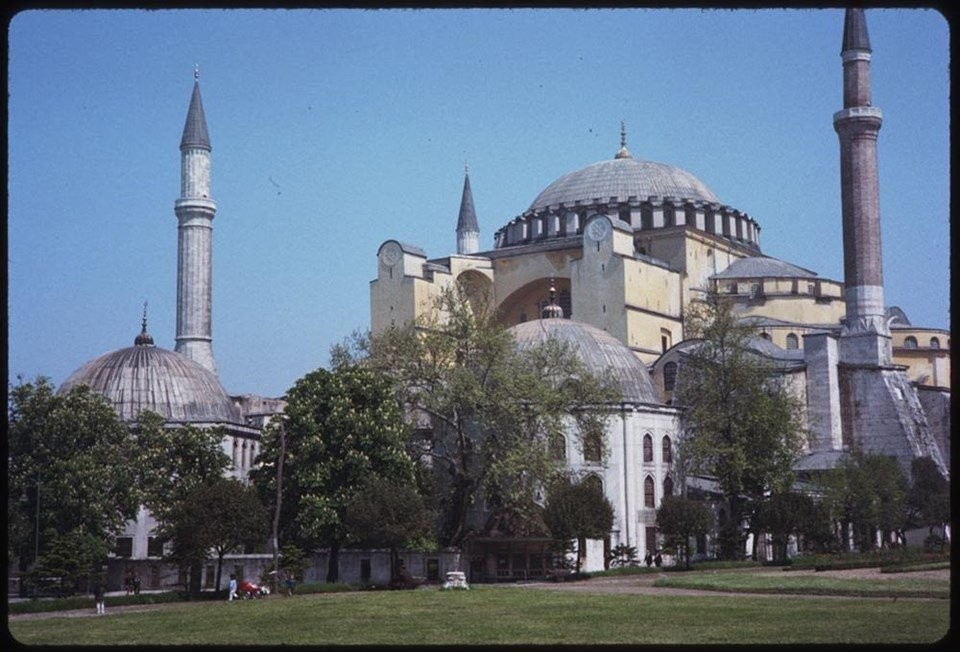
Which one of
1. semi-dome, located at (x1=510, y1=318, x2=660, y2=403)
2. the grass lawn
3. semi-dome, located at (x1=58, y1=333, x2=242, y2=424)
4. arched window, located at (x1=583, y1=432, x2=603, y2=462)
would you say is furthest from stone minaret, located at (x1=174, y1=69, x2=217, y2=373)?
the grass lawn

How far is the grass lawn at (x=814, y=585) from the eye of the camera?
25.2 meters

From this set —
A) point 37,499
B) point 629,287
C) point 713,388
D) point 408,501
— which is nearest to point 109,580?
point 37,499

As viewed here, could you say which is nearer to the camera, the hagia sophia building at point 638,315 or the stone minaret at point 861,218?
the hagia sophia building at point 638,315

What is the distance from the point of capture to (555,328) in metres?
49.3

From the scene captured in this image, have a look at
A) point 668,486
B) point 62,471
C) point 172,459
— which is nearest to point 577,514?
point 668,486

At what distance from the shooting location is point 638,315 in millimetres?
57750

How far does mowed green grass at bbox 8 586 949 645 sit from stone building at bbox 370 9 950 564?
2186cm

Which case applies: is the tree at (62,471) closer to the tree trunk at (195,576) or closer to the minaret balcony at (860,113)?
the tree trunk at (195,576)

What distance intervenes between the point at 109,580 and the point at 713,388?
786 inches

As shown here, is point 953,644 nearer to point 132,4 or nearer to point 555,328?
point 132,4

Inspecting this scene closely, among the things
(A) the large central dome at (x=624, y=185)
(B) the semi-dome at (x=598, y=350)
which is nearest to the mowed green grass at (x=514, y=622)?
(B) the semi-dome at (x=598, y=350)

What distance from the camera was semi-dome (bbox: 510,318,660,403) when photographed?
1892 inches

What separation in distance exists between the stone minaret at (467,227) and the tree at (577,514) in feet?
134

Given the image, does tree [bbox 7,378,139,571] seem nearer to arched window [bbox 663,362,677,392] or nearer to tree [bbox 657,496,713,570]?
tree [bbox 657,496,713,570]
